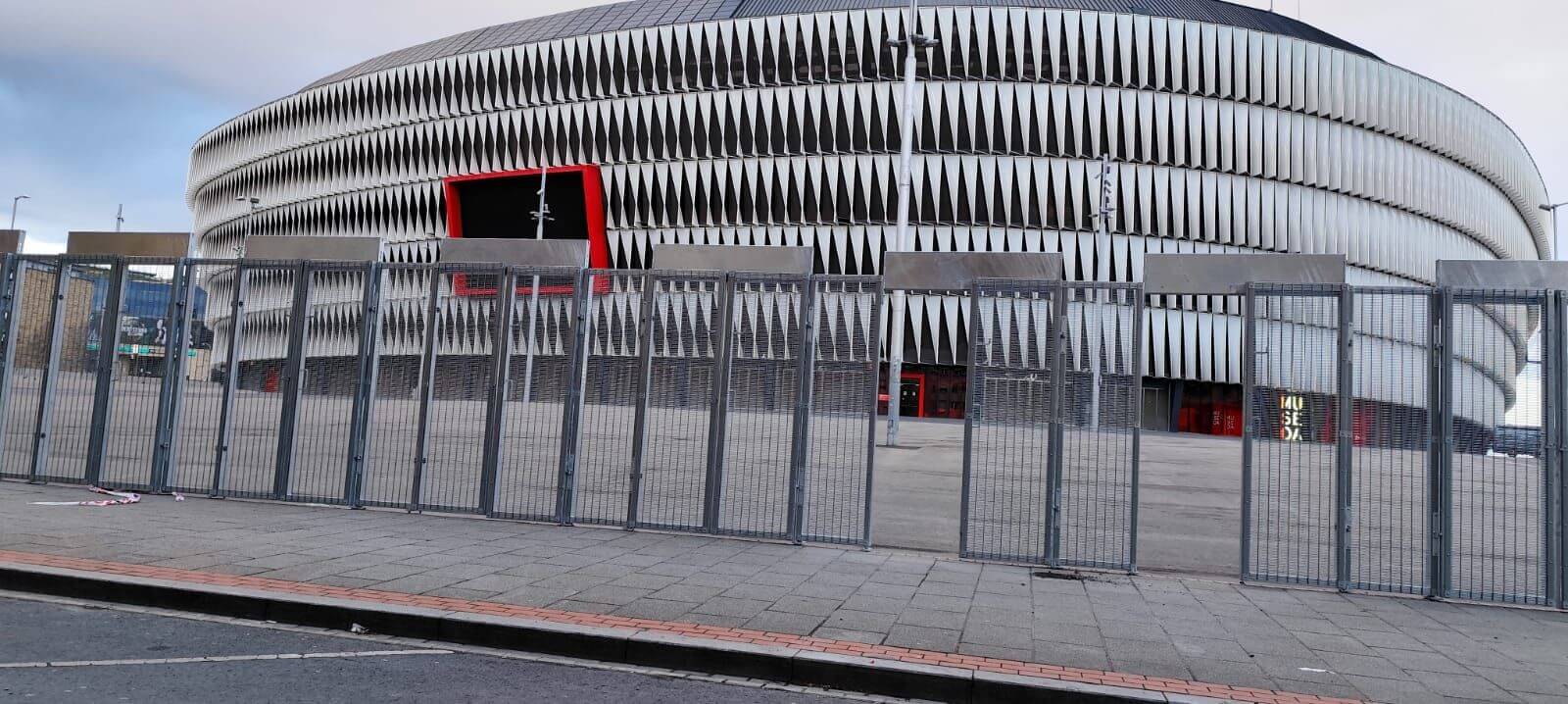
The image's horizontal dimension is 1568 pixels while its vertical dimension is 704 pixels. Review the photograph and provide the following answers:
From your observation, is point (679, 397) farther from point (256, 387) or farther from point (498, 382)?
point (256, 387)

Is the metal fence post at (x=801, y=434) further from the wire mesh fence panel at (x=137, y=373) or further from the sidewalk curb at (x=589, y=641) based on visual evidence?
the wire mesh fence panel at (x=137, y=373)

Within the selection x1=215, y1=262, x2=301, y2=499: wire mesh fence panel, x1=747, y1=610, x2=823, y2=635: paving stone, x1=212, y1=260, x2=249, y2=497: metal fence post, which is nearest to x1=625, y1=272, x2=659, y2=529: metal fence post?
x1=747, y1=610, x2=823, y2=635: paving stone

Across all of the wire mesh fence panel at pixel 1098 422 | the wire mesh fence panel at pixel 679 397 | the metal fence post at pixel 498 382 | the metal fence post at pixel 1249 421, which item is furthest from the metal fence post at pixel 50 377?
the metal fence post at pixel 1249 421

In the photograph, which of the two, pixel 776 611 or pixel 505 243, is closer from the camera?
pixel 776 611

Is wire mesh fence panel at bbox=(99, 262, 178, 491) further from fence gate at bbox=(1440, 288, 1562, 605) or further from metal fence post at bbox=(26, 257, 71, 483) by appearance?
fence gate at bbox=(1440, 288, 1562, 605)

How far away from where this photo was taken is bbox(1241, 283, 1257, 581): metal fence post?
869 centimetres

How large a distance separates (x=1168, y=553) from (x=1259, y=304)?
8.94 feet

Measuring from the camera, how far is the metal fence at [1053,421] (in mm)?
9141

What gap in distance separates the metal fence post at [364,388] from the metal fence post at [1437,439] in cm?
1024

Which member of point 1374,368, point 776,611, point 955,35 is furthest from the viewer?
point 955,35

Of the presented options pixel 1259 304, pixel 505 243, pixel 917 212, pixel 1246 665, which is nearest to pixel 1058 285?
pixel 1259 304

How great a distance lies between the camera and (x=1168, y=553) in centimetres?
1018

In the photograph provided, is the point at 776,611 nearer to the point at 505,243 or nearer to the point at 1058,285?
the point at 1058,285

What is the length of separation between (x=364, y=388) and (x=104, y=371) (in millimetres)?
3344
